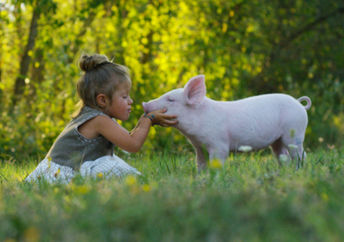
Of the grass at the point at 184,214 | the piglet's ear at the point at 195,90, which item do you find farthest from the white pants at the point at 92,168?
the grass at the point at 184,214

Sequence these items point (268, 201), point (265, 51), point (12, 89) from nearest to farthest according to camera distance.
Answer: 1. point (268, 201)
2. point (12, 89)
3. point (265, 51)

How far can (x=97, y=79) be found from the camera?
4035 mm

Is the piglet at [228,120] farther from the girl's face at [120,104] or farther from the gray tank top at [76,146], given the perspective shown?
the gray tank top at [76,146]

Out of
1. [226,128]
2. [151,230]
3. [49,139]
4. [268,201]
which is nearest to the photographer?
[151,230]

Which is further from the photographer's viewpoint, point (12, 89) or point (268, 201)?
point (12, 89)

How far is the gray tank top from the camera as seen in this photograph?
3.93 m

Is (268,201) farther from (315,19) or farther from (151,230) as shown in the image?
(315,19)

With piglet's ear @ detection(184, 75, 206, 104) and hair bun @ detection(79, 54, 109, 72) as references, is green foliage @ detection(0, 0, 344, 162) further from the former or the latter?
piglet's ear @ detection(184, 75, 206, 104)

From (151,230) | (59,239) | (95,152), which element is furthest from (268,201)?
(95,152)

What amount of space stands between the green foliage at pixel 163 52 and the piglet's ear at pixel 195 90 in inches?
89.0

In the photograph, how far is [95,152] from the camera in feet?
13.3

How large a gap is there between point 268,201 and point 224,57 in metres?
6.60

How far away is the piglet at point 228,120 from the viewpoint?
144 inches

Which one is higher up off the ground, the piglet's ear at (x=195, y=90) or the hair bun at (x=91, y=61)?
the hair bun at (x=91, y=61)
